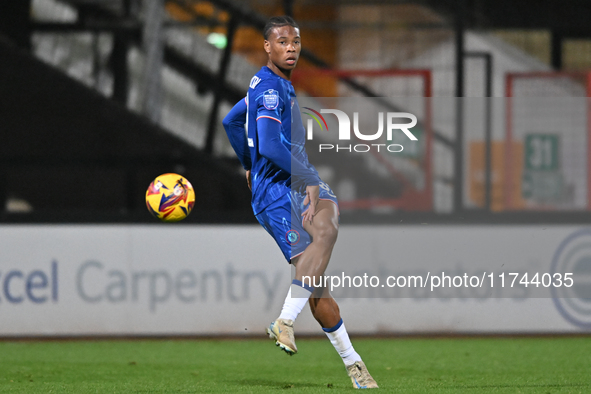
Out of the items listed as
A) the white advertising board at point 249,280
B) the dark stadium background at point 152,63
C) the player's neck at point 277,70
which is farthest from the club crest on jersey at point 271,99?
the dark stadium background at point 152,63

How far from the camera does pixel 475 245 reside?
29.9ft

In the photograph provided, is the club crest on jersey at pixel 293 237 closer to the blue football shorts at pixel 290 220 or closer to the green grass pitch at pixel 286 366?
the blue football shorts at pixel 290 220

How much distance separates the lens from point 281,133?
516 cm

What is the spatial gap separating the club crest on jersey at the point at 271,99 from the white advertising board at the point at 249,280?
12.9ft

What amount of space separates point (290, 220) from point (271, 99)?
2.27 ft

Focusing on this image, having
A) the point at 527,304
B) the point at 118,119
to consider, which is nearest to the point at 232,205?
the point at 118,119

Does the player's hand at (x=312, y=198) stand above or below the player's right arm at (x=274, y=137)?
below

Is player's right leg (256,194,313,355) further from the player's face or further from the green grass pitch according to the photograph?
the player's face

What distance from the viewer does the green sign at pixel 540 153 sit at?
952cm

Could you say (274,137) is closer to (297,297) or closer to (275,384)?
(297,297)

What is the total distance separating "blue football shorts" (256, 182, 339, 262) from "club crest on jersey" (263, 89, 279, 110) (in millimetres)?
527

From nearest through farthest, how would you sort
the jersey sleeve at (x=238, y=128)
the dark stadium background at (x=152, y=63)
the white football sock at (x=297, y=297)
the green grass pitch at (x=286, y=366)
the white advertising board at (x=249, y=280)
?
1. the white football sock at (x=297, y=297)
2. the jersey sleeve at (x=238, y=128)
3. the green grass pitch at (x=286, y=366)
4. the white advertising board at (x=249, y=280)
5. the dark stadium background at (x=152, y=63)

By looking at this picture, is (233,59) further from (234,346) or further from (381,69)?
(234,346)

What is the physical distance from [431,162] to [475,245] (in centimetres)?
105
